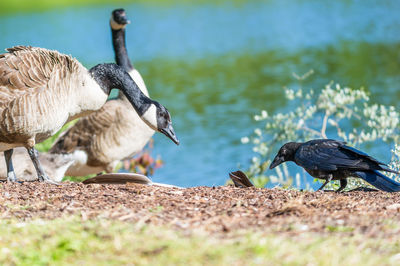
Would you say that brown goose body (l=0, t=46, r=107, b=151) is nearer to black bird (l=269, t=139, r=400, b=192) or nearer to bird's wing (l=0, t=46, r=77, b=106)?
bird's wing (l=0, t=46, r=77, b=106)

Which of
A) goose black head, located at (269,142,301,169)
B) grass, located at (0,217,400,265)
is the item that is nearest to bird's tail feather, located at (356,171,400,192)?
goose black head, located at (269,142,301,169)

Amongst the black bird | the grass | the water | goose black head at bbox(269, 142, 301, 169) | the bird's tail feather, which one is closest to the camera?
the grass

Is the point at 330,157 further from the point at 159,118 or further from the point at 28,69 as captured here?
the point at 28,69

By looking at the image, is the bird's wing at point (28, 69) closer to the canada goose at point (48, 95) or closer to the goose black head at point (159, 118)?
the canada goose at point (48, 95)

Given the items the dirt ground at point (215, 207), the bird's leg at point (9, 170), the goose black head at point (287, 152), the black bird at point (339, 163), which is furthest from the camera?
the goose black head at point (287, 152)

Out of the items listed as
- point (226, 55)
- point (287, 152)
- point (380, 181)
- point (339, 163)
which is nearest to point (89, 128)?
point (287, 152)

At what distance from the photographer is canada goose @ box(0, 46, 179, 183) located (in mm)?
5625

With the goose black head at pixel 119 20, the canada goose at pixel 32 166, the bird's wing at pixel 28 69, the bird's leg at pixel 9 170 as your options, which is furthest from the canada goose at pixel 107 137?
the bird's wing at pixel 28 69

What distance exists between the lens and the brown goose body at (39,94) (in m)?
5.61

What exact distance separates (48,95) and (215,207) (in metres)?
2.37

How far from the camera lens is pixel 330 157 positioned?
217 inches

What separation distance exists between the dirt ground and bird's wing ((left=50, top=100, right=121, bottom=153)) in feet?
10.2

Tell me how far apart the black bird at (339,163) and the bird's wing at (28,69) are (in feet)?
8.86

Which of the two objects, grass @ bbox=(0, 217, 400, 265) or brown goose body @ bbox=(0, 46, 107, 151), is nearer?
grass @ bbox=(0, 217, 400, 265)
